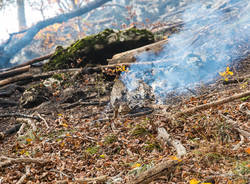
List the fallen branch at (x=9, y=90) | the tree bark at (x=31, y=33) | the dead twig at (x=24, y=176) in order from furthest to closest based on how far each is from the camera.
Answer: the tree bark at (x=31, y=33), the fallen branch at (x=9, y=90), the dead twig at (x=24, y=176)

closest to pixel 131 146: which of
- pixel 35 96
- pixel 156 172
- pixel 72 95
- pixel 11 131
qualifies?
pixel 156 172

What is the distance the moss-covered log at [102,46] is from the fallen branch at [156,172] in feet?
22.0

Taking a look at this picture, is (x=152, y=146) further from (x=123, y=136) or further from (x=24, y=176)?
(x=24, y=176)

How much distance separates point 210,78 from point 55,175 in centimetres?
498

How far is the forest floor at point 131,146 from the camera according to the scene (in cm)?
266

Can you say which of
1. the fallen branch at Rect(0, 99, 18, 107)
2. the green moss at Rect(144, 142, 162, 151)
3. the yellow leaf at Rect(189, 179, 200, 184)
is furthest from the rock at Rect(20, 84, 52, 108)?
the yellow leaf at Rect(189, 179, 200, 184)

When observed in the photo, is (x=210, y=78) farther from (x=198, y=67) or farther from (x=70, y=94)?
(x=70, y=94)

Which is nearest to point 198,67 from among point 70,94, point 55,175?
point 70,94

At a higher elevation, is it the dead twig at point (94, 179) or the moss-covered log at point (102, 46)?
the moss-covered log at point (102, 46)

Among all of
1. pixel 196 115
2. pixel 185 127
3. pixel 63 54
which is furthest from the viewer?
pixel 63 54

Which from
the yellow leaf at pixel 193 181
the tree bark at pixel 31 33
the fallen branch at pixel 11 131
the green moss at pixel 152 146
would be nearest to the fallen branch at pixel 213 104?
the green moss at pixel 152 146

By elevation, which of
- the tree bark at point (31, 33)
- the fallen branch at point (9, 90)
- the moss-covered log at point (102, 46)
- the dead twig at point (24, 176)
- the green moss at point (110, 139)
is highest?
the tree bark at point (31, 33)

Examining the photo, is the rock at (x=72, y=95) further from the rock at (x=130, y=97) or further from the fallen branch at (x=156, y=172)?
the fallen branch at (x=156, y=172)

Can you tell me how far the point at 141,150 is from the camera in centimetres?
363
